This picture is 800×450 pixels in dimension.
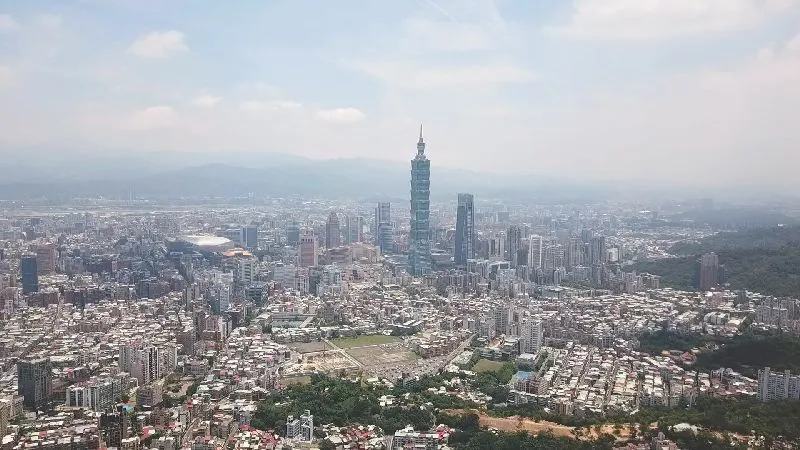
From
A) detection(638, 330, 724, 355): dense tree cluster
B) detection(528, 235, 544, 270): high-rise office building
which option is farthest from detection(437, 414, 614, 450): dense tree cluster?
detection(528, 235, 544, 270): high-rise office building

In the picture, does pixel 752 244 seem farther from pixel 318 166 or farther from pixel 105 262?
pixel 318 166

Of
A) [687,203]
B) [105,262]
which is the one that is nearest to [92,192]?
[105,262]

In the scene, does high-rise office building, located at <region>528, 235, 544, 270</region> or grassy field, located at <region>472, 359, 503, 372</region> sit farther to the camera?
high-rise office building, located at <region>528, 235, 544, 270</region>

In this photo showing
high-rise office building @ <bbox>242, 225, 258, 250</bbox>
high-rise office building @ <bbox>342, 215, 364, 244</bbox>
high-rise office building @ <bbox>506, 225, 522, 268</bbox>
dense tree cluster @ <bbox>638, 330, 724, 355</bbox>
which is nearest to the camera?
dense tree cluster @ <bbox>638, 330, 724, 355</bbox>

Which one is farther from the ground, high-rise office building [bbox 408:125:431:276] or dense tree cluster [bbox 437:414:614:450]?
high-rise office building [bbox 408:125:431:276]

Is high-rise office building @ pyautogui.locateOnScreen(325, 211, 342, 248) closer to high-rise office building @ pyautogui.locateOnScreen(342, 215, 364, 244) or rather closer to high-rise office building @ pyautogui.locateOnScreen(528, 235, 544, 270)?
high-rise office building @ pyautogui.locateOnScreen(342, 215, 364, 244)

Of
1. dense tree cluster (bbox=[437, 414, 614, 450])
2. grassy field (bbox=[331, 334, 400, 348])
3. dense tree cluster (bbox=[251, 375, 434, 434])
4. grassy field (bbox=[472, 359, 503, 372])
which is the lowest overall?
grassy field (bbox=[331, 334, 400, 348])

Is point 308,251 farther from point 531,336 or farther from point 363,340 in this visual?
point 531,336

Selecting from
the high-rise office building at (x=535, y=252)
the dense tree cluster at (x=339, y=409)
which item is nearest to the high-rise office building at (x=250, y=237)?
the high-rise office building at (x=535, y=252)

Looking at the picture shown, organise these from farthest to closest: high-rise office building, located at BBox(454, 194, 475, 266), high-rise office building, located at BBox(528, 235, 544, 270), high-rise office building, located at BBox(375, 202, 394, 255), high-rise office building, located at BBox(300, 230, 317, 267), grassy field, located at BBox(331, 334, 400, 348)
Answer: high-rise office building, located at BBox(375, 202, 394, 255), high-rise office building, located at BBox(454, 194, 475, 266), high-rise office building, located at BBox(300, 230, 317, 267), high-rise office building, located at BBox(528, 235, 544, 270), grassy field, located at BBox(331, 334, 400, 348)
